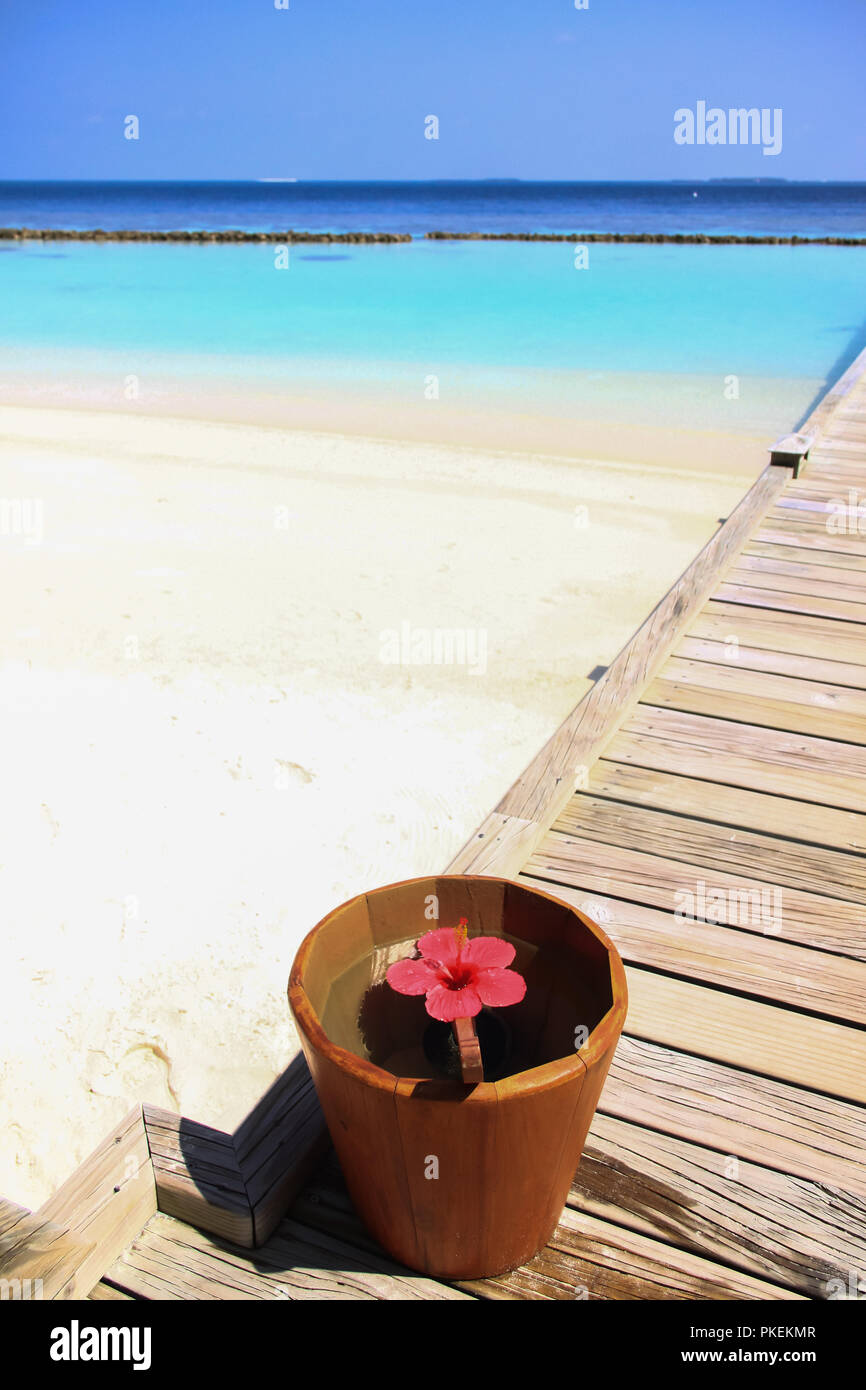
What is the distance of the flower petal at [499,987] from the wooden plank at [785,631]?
2.81 m

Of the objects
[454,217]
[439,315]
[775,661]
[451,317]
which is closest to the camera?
[775,661]

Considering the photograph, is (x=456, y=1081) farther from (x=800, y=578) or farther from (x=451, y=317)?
(x=451, y=317)

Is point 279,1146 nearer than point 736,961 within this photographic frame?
Yes

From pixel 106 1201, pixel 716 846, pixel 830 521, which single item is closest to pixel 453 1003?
pixel 106 1201

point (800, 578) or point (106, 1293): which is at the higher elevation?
point (800, 578)

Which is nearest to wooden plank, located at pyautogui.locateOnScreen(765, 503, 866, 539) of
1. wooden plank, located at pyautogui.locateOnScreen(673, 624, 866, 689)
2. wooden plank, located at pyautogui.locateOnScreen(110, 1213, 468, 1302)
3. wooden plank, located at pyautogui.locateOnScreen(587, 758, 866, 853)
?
wooden plank, located at pyautogui.locateOnScreen(673, 624, 866, 689)

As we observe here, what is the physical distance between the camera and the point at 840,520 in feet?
17.4

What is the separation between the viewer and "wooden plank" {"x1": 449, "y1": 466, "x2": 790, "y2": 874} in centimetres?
263

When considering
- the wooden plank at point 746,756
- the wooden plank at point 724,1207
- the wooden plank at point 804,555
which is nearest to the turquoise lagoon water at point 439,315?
the wooden plank at point 804,555

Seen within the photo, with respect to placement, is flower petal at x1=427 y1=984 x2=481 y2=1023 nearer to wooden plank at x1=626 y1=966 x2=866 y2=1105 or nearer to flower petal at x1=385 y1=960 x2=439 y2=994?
flower petal at x1=385 y1=960 x2=439 y2=994

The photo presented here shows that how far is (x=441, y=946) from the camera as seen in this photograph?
1496 mm

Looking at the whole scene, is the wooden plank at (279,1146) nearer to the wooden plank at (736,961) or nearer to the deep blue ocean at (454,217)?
the wooden plank at (736,961)

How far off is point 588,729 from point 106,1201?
2042 mm
